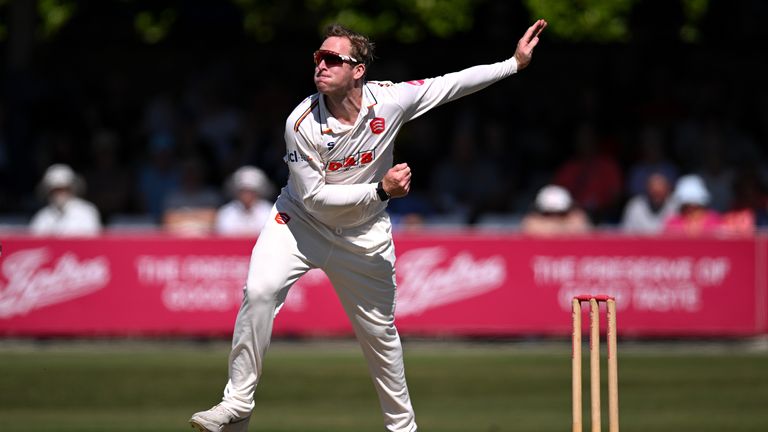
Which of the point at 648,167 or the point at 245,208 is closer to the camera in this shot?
the point at 245,208

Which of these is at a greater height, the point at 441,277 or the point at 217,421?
the point at 441,277

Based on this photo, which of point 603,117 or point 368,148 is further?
point 603,117

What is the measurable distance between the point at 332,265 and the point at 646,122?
9.19 meters

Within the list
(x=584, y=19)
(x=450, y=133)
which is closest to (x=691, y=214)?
(x=450, y=133)

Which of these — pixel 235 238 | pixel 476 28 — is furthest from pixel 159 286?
pixel 476 28

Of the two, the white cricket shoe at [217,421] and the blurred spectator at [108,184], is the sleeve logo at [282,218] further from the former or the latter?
the blurred spectator at [108,184]

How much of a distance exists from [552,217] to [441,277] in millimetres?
1217

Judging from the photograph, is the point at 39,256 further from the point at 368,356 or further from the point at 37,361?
the point at 368,356

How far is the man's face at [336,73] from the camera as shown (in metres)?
6.60

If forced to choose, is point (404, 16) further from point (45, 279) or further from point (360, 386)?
point (360, 386)

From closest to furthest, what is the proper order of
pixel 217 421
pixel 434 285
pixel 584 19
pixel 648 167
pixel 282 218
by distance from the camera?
pixel 217 421
pixel 282 218
pixel 434 285
pixel 648 167
pixel 584 19

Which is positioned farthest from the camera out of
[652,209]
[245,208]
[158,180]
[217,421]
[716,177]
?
[158,180]

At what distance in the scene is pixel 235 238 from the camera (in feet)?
42.5

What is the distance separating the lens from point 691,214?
13.3m
